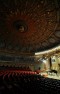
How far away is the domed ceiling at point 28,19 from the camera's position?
312 inches

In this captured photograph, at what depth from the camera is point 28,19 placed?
9992 mm

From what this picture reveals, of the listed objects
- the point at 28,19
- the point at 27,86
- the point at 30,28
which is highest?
the point at 28,19

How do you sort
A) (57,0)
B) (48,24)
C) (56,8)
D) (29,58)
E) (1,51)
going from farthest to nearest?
(29,58) → (1,51) → (48,24) → (56,8) → (57,0)

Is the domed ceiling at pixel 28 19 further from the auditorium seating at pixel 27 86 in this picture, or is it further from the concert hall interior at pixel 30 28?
the auditorium seating at pixel 27 86

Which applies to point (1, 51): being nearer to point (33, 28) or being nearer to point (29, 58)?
point (29, 58)

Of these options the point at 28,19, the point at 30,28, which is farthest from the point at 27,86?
the point at 30,28

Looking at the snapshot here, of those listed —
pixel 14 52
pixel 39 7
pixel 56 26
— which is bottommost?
pixel 14 52

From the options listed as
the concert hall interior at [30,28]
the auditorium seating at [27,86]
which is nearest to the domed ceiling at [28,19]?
the concert hall interior at [30,28]

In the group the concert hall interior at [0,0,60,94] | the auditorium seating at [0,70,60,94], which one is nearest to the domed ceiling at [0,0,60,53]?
the concert hall interior at [0,0,60,94]

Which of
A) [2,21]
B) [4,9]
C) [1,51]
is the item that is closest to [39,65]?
[1,51]

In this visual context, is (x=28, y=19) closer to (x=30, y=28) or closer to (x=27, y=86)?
(x=30, y=28)

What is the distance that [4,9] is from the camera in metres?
8.61

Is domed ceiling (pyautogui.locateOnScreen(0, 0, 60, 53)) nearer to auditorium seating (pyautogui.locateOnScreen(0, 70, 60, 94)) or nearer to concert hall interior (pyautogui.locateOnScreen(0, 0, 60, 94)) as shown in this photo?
concert hall interior (pyautogui.locateOnScreen(0, 0, 60, 94))

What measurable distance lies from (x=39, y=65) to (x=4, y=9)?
49.4ft
